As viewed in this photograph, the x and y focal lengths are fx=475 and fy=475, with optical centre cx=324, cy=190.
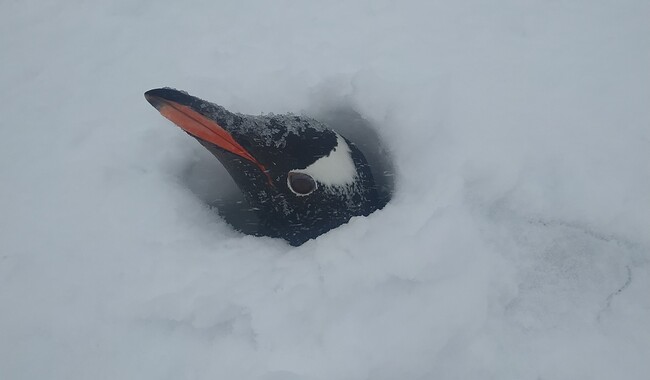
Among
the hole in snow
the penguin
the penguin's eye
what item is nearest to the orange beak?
the penguin

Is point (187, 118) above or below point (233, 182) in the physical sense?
above

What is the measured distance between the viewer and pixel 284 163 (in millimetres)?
1436

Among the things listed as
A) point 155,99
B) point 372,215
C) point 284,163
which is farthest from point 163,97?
point 372,215

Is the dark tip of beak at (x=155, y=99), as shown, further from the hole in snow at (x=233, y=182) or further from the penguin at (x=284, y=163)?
the hole in snow at (x=233, y=182)

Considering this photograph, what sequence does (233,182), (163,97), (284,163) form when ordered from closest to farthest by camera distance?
(163,97) → (284,163) → (233,182)

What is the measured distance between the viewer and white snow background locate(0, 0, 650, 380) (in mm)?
1092

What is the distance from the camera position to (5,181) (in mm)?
1592

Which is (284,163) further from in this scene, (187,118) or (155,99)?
(155,99)

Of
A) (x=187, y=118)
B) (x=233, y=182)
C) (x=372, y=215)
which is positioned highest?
(x=187, y=118)

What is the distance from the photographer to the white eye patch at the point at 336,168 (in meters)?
1.47

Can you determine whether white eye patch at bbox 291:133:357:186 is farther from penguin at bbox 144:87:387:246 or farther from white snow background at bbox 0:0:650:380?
white snow background at bbox 0:0:650:380

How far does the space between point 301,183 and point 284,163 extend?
0.28 ft

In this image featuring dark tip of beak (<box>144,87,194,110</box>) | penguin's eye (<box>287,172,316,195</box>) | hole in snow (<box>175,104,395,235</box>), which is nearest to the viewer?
dark tip of beak (<box>144,87,194,110</box>)

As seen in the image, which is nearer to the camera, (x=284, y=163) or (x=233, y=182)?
(x=284, y=163)
